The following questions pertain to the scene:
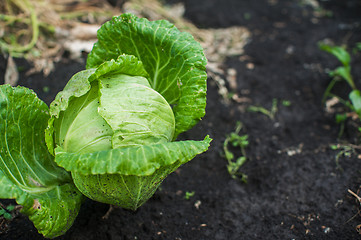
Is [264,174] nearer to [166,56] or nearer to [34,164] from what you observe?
[166,56]

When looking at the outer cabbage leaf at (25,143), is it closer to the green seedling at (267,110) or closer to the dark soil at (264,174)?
the dark soil at (264,174)

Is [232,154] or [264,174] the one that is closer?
[264,174]

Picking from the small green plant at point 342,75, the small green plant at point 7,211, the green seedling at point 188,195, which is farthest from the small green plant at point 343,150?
the small green plant at point 7,211

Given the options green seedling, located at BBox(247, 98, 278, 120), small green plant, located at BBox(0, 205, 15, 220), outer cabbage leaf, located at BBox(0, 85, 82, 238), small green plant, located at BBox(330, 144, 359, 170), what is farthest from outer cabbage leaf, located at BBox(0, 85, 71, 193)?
small green plant, located at BBox(330, 144, 359, 170)

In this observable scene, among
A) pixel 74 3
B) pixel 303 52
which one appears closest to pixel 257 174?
pixel 303 52

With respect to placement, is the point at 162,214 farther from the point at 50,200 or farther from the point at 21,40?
the point at 21,40

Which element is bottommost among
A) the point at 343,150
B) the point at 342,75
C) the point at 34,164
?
the point at 343,150

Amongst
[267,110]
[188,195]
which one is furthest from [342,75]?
[188,195]
